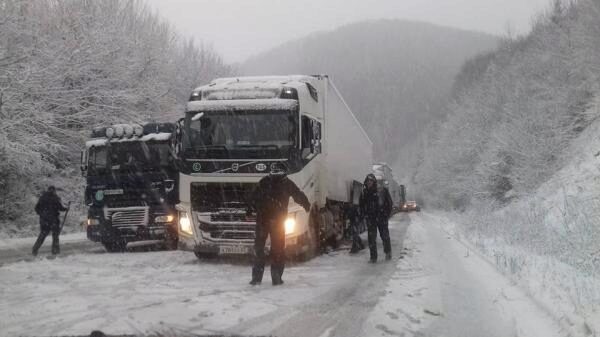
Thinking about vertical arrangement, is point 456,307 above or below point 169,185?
below

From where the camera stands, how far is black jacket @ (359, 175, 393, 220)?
37.5 feet

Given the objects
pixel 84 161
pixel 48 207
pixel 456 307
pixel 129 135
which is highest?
pixel 129 135

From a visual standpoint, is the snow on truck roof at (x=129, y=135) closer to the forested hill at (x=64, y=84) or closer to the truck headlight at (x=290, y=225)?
the truck headlight at (x=290, y=225)

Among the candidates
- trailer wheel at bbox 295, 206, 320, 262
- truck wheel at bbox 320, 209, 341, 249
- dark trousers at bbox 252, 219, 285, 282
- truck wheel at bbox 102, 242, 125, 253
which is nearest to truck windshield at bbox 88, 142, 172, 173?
truck wheel at bbox 102, 242, 125, 253

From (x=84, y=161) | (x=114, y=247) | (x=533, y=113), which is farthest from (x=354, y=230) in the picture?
(x=533, y=113)

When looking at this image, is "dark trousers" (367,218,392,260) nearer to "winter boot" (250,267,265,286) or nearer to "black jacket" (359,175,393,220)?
"black jacket" (359,175,393,220)

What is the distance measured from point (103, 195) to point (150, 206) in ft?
3.81

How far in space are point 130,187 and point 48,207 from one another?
6.15ft

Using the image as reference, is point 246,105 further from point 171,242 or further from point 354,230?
point 171,242

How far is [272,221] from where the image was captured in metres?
8.01

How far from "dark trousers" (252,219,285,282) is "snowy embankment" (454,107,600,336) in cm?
335

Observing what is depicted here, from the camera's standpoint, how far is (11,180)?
70.5 feet

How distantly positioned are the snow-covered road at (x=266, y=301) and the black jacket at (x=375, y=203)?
4.15ft

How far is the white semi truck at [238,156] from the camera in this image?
988 cm
